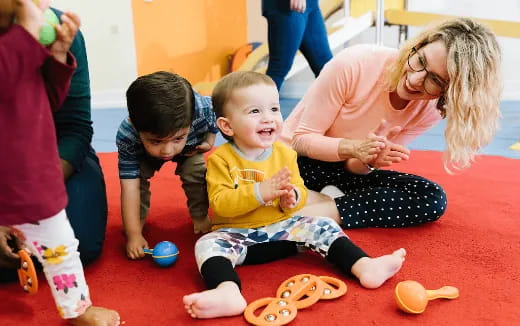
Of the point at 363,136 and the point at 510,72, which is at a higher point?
the point at 363,136

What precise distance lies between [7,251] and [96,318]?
23cm

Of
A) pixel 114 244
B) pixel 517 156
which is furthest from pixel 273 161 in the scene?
pixel 517 156

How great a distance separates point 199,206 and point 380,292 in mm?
488

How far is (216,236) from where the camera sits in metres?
0.99

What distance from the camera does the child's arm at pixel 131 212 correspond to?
1.08 metres

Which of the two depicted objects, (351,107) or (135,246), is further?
(351,107)

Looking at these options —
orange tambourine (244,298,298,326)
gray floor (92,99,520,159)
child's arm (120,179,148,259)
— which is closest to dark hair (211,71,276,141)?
child's arm (120,179,148,259)

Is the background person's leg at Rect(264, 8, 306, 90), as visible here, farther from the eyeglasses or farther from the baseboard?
the baseboard

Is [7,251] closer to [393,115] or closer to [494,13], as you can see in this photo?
[393,115]

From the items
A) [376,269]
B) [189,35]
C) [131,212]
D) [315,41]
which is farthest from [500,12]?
[131,212]

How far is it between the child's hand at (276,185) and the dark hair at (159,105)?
0.20 meters

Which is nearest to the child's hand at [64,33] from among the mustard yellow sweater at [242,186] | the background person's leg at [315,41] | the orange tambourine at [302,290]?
the mustard yellow sweater at [242,186]

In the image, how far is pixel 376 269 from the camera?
92 centimetres

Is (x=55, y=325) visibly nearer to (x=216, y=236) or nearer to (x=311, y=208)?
(x=216, y=236)
